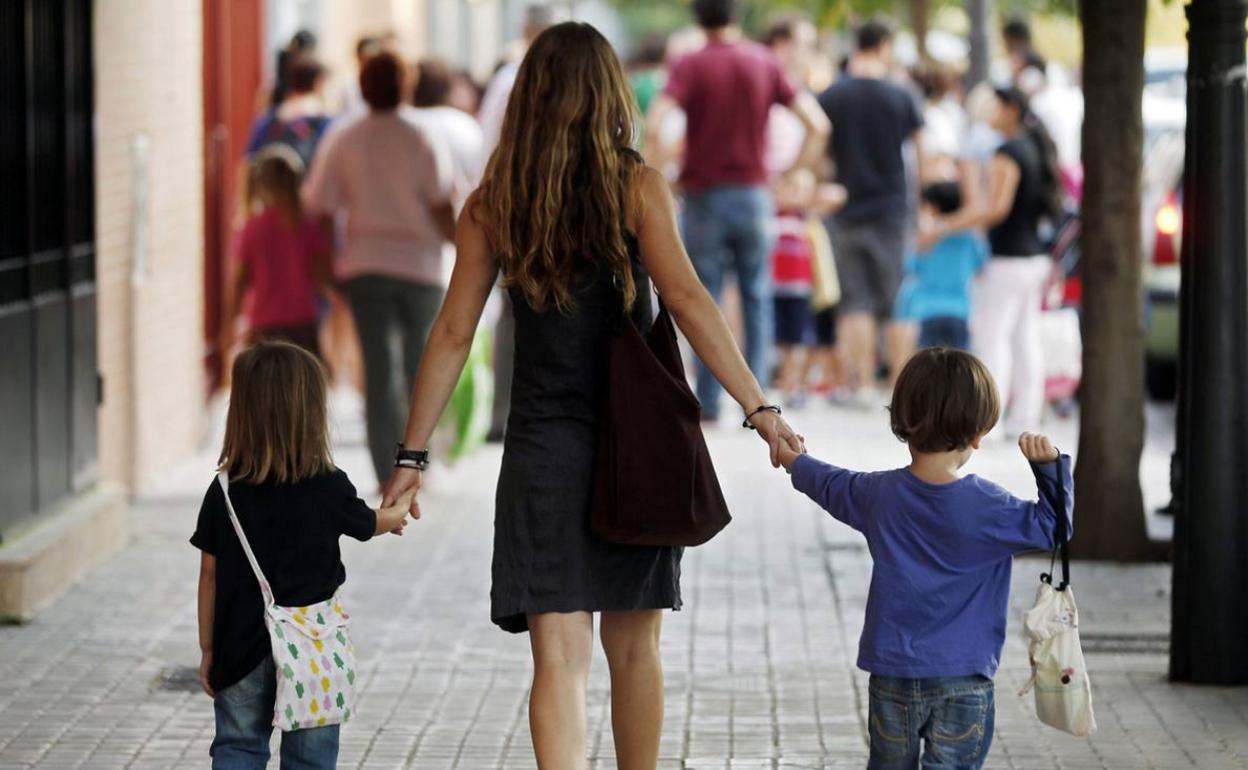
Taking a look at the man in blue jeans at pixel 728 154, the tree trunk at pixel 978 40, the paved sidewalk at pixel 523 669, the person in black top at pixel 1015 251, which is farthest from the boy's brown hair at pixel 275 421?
the tree trunk at pixel 978 40

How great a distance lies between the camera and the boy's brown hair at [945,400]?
4824 mm

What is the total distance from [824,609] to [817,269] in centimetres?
733

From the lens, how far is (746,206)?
45.7 ft

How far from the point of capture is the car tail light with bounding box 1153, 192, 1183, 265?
15156 mm

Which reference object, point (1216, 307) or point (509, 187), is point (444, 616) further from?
point (509, 187)

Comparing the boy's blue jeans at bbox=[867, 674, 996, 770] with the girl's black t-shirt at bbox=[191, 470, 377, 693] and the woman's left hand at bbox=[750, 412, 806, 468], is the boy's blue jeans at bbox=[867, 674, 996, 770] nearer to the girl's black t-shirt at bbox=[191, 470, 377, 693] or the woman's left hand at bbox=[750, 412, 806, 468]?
the woman's left hand at bbox=[750, 412, 806, 468]

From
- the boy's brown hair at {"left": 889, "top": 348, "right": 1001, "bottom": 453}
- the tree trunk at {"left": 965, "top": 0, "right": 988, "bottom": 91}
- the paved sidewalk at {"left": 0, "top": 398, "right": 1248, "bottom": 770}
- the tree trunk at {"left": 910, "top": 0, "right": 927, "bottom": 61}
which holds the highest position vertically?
the tree trunk at {"left": 910, "top": 0, "right": 927, "bottom": 61}

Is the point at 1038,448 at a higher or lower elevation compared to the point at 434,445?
higher

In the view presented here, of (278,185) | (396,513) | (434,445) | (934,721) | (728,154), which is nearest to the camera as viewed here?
(934,721)

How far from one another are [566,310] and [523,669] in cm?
252

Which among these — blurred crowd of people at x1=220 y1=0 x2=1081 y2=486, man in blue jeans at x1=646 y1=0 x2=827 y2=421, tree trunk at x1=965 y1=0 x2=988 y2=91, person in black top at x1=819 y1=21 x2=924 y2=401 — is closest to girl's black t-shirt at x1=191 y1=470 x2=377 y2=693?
blurred crowd of people at x1=220 y1=0 x2=1081 y2=486

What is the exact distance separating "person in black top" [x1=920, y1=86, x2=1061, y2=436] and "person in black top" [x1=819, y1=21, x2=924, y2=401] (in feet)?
4.81

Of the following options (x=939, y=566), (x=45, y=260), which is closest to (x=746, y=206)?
(x=45, y=260)

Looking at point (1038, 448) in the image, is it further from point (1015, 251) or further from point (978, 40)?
point (978, 40)
